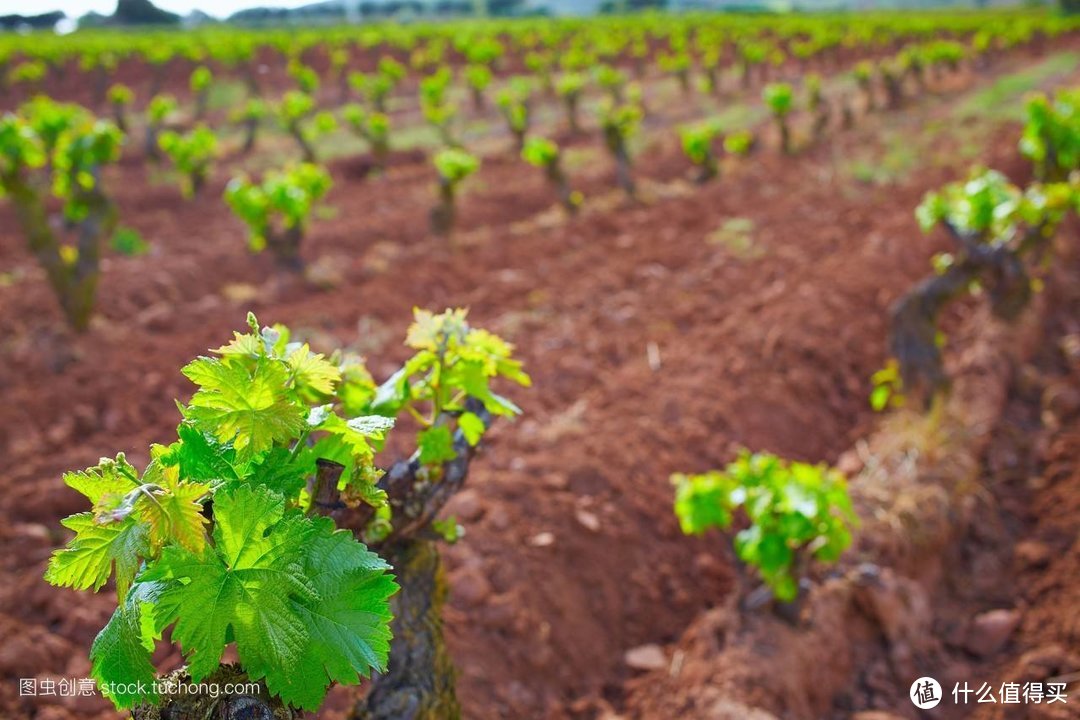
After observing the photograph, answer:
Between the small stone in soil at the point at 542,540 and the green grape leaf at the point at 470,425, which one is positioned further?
the small stone in soil at the point at 542,540

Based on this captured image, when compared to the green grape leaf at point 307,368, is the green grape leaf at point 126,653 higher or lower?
lower

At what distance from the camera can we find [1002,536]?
510 centimetres

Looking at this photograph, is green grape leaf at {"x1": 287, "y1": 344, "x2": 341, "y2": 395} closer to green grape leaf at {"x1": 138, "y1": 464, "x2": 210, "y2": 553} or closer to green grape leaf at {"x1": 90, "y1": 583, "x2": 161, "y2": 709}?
green grape leaf at {"x1": 138, "y1": 464, "x2": 210, "y2": 553}

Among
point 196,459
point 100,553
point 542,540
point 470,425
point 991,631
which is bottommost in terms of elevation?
point 991,631

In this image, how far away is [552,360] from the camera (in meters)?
6.78

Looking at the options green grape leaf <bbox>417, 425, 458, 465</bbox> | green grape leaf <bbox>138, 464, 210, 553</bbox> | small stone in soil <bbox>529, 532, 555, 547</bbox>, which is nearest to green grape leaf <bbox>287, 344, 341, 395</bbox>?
green grape leaf <bbox>138, 464, 210, 553</bbox>

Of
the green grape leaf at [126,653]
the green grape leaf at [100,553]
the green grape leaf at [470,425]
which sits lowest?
A: the green grape leaf at [126,653]


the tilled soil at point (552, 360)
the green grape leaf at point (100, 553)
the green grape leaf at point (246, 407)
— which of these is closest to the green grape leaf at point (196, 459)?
the green grape leaf at point (246, 407)

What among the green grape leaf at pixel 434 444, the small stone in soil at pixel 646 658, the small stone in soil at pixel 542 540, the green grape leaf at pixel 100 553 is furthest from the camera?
the small stone in soil at pixel 542 540

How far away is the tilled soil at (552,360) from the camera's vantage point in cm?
419

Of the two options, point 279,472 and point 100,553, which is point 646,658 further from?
point 100,553

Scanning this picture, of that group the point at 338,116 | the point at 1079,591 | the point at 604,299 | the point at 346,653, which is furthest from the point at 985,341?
the point at 338,116

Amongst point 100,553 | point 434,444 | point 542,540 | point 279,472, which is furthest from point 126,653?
point 542,540

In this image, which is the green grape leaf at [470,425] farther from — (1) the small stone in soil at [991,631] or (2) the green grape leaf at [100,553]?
(1) the small stone in soil at [991,631]
